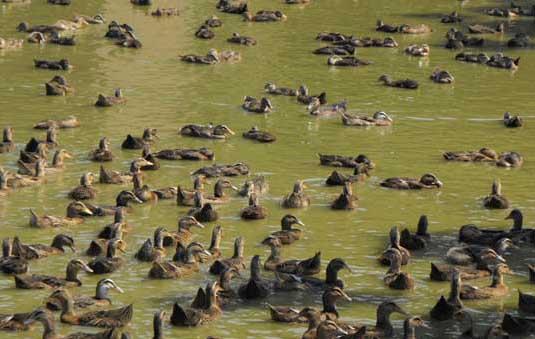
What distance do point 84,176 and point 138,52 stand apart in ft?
67.5

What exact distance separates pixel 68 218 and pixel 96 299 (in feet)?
19.6

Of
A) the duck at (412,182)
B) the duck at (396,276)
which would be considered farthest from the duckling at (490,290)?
the duck at (412,182)

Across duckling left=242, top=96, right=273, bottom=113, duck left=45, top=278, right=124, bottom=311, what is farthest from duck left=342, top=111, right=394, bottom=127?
duck left=45, top=278, right=124, bottom=311

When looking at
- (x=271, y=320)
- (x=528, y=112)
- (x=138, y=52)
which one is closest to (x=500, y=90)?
(x=528, y=112)

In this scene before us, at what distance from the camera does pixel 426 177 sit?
36.8 m

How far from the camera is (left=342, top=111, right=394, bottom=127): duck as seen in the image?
→ 43.9 metres

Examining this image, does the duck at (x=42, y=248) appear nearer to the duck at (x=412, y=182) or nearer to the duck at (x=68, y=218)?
the duck at (x=68, y=218)

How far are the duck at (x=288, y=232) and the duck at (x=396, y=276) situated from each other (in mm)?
2584

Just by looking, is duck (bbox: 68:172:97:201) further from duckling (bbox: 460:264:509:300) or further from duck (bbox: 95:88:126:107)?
duck (bbox: 95:88:126:107)

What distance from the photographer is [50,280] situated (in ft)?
91.9

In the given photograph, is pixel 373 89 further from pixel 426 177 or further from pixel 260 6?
pixel 260 6

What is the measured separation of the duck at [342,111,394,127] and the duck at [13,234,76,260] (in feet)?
50.0

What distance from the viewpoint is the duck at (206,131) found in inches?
1639

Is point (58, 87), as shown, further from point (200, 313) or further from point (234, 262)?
point (200, 313)
